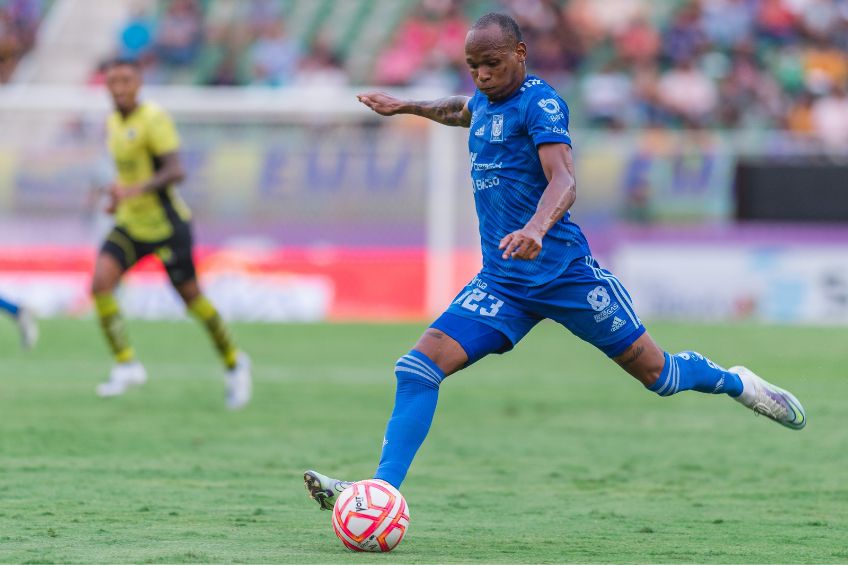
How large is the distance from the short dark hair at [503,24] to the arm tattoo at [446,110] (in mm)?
690

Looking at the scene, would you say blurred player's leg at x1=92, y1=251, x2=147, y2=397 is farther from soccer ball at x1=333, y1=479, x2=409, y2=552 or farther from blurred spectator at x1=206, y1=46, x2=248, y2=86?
blurred spectator at x1=206, y1=46, x2=248, y2=86

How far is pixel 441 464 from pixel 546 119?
3049mm

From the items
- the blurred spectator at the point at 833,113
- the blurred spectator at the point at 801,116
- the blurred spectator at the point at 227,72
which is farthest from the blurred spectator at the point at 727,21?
the blurred spectator at the point at 227,72

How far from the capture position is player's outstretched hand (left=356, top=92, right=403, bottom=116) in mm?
7156

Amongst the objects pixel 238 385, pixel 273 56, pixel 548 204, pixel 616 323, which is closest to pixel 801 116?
pixel 273 56

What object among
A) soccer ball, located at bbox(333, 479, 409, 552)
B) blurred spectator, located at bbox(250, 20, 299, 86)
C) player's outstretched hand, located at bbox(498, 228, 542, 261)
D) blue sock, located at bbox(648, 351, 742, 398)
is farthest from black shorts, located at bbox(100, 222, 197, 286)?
blurred spectator, located at bbox(250, 20, 299, 86)

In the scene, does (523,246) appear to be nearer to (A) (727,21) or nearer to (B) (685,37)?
(B) (685,37)

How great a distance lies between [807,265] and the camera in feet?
65.6

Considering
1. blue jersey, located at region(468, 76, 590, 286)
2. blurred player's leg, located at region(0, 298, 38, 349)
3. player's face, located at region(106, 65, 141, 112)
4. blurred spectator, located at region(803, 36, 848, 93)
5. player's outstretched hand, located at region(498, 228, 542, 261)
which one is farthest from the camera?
blurred spectator, located at region(803, 36, 848, 93)

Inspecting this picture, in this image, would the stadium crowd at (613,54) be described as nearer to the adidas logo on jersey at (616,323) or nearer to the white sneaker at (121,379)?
the white sneaker at (121,379)

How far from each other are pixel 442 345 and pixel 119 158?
6.05m

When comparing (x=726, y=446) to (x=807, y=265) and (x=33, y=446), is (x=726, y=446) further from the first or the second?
(x=807, y=265)

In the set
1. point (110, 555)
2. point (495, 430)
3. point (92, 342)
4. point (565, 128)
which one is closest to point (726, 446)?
point (495, 430)

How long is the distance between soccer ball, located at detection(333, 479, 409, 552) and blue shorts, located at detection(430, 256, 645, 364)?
813 millimetres
